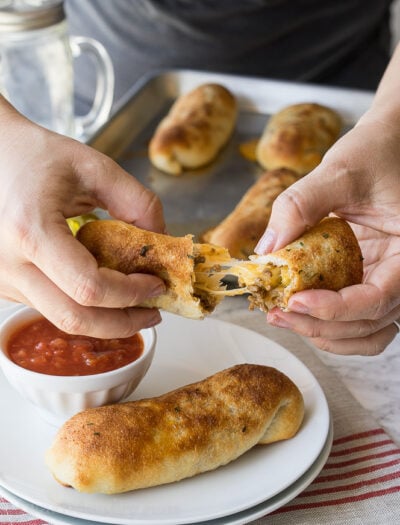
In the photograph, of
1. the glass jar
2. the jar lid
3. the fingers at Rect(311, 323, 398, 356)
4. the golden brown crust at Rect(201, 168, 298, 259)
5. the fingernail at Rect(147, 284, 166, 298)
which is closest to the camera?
the fingernail at Rect(147, 284, 166, 298)

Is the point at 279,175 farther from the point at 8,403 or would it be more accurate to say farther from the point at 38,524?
the point at 38,524

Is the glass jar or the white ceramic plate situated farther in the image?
the glass jar

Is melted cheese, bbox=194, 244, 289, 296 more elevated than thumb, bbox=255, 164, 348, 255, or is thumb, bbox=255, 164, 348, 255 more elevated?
thumb, bbox=255, 164, 348, 255

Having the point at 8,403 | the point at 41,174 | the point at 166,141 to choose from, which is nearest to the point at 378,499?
the point at 8,403

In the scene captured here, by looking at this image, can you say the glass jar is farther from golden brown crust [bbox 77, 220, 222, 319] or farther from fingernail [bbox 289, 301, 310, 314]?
fingernail [bbox 289, 301, 310, 314]

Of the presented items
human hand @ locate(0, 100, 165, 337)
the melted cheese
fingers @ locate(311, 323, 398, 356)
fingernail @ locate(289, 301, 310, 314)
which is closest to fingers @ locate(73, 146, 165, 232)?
human hand @ locate(0, 100, 165, 337)

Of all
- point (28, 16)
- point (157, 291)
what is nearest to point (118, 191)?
point (157, 291)

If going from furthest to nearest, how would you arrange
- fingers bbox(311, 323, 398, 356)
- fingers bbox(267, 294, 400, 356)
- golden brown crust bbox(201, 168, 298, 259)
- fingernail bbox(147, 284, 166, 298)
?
golden brown crust bbox(201, 168, 298, 259)
fingers bbox(311, 323, 398, 356)
fingers bbox(267, 294, 400, 356)
fingernail bbox(147, 284, 166, 298)

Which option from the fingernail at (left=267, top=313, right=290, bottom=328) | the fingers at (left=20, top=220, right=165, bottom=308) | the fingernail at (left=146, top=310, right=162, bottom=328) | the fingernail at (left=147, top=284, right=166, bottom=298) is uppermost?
the fingers at (left=20, top=220, right=165, bottom=308)
